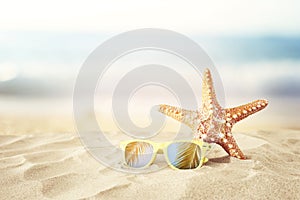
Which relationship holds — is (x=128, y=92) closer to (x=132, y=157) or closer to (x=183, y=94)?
(x=183, y=94)

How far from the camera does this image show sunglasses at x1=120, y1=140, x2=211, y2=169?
50.6 inches

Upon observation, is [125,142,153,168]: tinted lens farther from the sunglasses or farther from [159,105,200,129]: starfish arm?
[159,105,200,129]: starfish arm

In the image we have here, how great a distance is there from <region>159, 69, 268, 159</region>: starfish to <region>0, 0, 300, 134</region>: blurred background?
1.13 m

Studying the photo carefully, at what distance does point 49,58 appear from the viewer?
282 centimetres

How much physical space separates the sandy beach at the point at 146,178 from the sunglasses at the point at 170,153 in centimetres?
4

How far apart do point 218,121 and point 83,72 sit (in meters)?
1.28

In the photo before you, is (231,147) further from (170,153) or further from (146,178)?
(146,178)

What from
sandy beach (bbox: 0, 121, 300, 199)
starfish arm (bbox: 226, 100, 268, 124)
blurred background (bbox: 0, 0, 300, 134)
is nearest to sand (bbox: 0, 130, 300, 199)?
sandy beach (bbox: 0, 121, 300, 199)

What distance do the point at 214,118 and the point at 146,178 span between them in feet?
1.39

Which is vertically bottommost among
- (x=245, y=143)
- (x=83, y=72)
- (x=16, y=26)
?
(x=245, y=143)

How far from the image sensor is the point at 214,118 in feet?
4.71

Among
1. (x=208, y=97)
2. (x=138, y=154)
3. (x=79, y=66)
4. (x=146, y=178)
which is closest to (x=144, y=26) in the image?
(x=79, y=66)

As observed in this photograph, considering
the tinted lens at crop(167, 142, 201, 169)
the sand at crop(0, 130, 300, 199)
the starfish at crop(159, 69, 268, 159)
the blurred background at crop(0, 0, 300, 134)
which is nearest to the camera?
the sand at crop(0, 130, 300, 199)

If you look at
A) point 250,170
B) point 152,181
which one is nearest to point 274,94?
point 250,170
